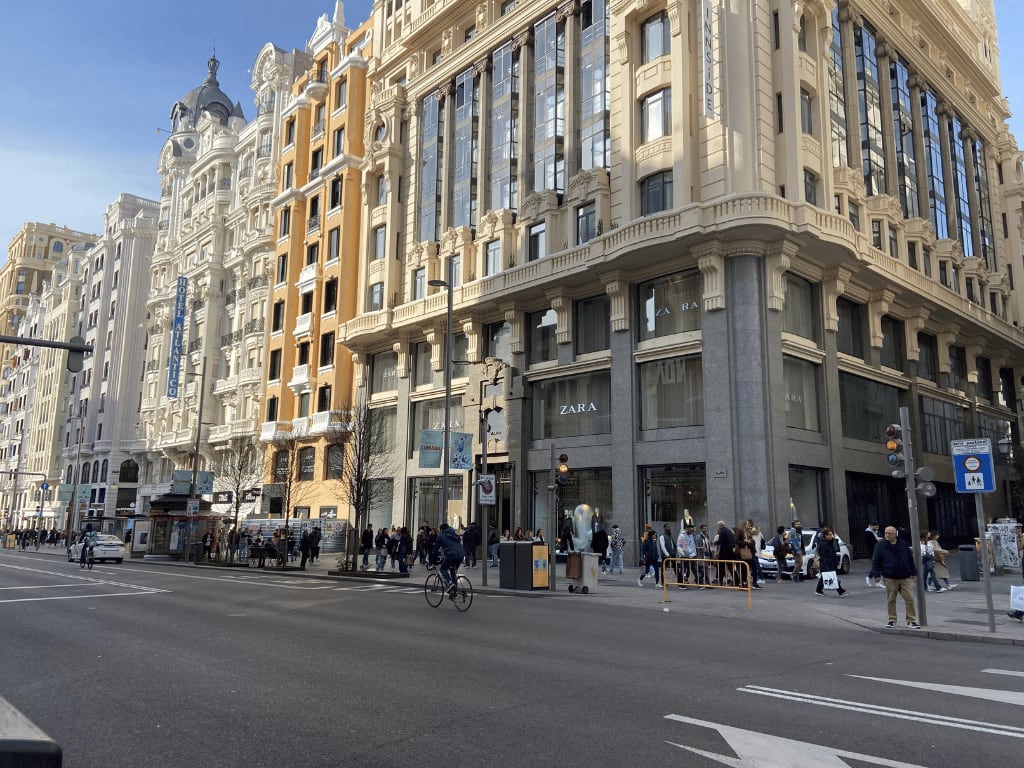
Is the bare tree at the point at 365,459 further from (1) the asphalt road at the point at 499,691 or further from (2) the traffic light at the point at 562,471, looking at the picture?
(1) the asphalt road at the point at 499,691

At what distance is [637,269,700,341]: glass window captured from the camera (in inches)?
1152

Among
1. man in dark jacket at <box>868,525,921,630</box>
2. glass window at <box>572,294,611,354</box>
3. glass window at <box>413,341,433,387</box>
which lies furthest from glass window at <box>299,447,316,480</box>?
man in dark jacket at <box>868,525,921,630</box>

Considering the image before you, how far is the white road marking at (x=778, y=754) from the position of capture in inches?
213

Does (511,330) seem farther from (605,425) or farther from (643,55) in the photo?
(643,55)

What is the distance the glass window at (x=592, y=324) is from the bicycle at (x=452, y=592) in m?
17.7

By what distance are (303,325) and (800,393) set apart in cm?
3277

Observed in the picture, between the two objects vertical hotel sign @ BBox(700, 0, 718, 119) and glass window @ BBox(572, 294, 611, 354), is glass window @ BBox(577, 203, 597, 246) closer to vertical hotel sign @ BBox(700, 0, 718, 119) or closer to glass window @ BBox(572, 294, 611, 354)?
glass window @ BBox(572, 294, 611, 354)

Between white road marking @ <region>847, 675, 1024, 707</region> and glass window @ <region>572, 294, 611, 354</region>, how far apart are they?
79.0 ft

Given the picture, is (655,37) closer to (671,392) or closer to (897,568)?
(671,392)

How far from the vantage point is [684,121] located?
29297mm

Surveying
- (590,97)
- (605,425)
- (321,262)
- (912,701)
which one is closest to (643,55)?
(590,97)

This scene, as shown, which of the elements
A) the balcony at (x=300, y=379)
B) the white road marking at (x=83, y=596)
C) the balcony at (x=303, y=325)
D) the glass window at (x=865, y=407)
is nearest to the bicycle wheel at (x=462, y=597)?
the white road marking at (x=83, y=596)

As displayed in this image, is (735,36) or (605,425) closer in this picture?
(735,36)

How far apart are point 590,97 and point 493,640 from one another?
2893 centimetres
